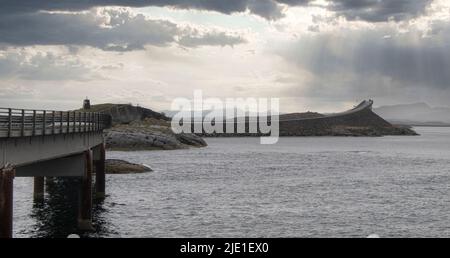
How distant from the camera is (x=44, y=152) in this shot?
37094mm

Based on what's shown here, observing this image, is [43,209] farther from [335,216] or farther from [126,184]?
[335,216]

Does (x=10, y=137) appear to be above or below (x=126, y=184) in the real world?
above

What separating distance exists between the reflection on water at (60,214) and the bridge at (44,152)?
1541 mm

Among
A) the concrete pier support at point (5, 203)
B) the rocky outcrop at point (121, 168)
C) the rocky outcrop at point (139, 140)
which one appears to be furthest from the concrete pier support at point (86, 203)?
the rocky outcrop at point (139, 140)

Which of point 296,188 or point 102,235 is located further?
point 296,188

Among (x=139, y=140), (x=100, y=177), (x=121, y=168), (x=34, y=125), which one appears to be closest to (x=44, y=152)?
(x=34, y=125)

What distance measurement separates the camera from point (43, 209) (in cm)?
5619

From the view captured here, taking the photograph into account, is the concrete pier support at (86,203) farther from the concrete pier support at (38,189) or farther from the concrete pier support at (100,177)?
the concrete pier support at (38,189)

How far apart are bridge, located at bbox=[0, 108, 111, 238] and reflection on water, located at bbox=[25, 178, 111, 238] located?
5.06ft

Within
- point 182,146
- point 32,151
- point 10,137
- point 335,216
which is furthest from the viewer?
point 182,146

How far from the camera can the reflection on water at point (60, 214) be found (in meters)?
45.3

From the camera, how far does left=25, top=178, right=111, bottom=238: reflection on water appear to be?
45312mm
